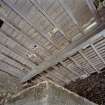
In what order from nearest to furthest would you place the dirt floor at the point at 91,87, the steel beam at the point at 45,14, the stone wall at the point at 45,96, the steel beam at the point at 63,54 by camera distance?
the stone wall at the point at 45,96 → the steel beam at the point at 45,14 → the steel beam at the point at 63,54 → the dirt floor at the point at 91,87

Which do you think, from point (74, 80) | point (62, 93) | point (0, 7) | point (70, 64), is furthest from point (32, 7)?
point (74, 80)

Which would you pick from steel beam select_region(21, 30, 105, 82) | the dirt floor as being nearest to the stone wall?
steel beam select_region(21, 30, 105, 82)

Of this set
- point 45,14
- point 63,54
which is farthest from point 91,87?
point 45,14

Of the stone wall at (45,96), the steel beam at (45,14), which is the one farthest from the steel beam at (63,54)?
the stone wall at (45,96)

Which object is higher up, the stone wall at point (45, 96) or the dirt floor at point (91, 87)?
the dirt floor at point (91, 87)

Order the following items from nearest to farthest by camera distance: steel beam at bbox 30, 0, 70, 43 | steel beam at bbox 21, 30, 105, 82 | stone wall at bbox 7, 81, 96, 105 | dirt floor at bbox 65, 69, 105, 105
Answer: stone wall at bbox 7, 81, 96, 105, steel beam at bbox 30, 0, 70, 43, steel beam at bbox 21, 30, 105, 82, dirt floor at bbox 65, 69, 105, 105

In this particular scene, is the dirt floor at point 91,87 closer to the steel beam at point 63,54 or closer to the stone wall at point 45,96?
the steel beam at point 63,54

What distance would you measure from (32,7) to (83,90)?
8.19 feet

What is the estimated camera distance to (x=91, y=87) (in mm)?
3717

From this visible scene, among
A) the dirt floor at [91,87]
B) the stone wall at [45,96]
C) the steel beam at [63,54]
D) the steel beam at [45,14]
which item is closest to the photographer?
the stone wall at [45,96]

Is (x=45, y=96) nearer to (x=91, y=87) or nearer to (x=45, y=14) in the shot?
(x=45, y=14)

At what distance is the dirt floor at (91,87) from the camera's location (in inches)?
141

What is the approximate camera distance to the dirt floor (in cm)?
358

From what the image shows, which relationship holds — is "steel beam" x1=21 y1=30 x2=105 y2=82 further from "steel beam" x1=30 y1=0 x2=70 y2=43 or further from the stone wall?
the stone wall
